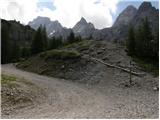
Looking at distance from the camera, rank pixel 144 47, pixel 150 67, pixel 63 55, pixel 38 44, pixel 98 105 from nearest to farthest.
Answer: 1. pixel 98 105
2. pixel 150 67
3. pixel 63 55
4. pixel 144 47
5. pixel 38 44

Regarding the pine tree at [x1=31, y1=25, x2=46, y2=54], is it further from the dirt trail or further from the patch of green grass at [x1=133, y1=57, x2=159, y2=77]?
the dirt trail

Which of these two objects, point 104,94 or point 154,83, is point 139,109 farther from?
point 154,83

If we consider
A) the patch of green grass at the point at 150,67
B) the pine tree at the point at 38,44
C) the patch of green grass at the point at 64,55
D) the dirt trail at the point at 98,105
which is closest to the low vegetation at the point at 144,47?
the patch of green grass at the point at 150,67

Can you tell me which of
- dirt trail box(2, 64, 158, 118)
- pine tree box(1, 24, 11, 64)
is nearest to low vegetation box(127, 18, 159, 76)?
dirt trail box(2, 64, 158, 118)

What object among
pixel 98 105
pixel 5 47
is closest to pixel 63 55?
pixel 5 47

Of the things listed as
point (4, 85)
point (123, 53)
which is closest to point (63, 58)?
point (123, 53)

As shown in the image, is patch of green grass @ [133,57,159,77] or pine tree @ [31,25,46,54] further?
pine tree @ [31,25,46,54]

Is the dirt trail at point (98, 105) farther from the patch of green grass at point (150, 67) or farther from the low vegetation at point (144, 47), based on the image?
the low vegetation at point (144, 47)

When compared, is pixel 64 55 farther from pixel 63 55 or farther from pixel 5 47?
pixel 5 47

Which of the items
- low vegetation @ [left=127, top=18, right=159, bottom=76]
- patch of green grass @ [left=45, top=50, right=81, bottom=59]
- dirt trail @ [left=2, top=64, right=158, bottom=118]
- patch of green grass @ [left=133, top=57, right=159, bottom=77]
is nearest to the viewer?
dirt trail @ [left=2, top=64, right=158, bottom=118]

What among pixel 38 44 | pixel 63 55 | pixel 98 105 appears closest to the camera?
pixel 98 105

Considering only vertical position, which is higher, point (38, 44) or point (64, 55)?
point (38, 44)

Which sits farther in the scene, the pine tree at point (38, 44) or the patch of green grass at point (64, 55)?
the pine tree at point (38, 44)

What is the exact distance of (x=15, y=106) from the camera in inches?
843
